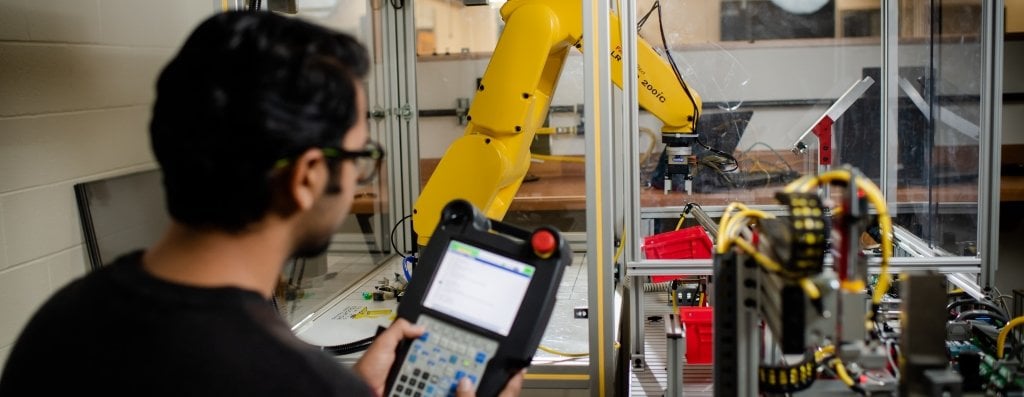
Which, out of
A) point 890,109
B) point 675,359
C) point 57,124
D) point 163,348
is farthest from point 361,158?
point 890,109

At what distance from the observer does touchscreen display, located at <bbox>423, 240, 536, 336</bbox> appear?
140 centimetres

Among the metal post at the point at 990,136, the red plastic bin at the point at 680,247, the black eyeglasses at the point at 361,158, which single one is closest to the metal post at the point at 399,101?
the red plastic bin at the point at 680,247

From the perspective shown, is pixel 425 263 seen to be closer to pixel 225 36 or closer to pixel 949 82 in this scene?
pixel 225 36

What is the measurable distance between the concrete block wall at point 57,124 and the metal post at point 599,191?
87 cm

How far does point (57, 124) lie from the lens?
1997 mm

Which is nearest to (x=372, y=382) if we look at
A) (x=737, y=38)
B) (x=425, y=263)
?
(x=425, y=263)

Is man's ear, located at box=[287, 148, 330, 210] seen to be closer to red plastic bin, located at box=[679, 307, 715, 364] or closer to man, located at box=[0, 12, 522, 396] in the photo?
man, located at box=[0, 12, 522, 396]

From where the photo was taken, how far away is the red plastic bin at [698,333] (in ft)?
6.87

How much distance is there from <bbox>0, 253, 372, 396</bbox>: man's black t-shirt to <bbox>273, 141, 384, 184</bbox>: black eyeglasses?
0.59 ft

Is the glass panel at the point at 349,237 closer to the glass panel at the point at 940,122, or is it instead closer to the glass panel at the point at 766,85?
the glass panel at the point at 766,85

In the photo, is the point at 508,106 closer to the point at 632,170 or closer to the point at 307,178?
the point at 632,170

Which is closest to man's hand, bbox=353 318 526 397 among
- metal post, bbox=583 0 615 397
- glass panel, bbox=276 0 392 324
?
metal post, bbox=583 0 615 397

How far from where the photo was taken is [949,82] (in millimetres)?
2646

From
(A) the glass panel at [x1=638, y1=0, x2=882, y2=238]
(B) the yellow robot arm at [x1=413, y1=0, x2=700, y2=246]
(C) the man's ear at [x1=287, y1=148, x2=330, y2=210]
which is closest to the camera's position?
(C) the man's ear at [x1=287, y1=148, x2=330, y2=210]
